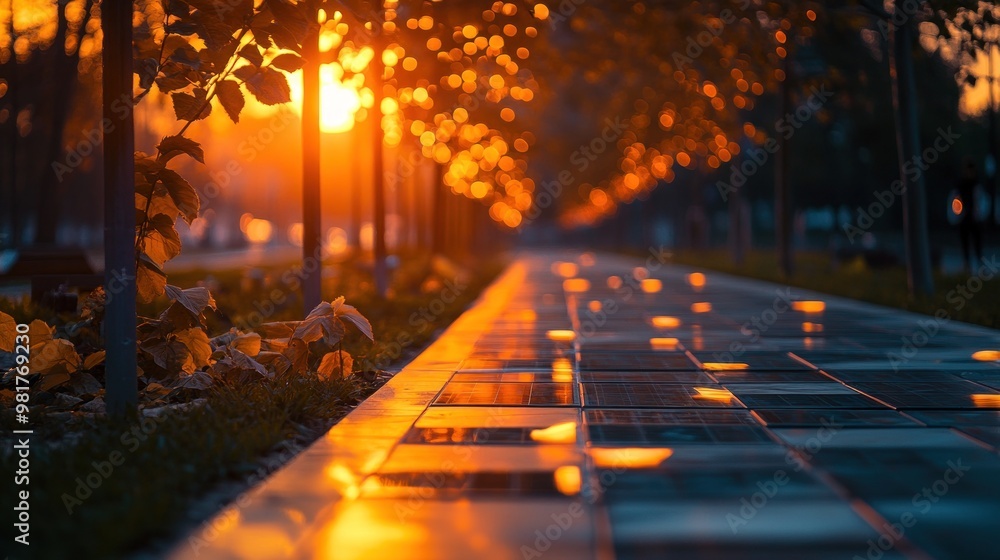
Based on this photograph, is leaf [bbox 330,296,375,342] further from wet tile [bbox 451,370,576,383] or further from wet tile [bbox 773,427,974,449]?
wet tile [bbox 773,427,974,449]

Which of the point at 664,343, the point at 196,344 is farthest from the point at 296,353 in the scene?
the point at 664,343

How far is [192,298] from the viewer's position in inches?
378

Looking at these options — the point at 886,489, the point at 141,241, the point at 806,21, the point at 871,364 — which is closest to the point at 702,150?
the point at 806,21

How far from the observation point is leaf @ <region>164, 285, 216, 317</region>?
9.41 m

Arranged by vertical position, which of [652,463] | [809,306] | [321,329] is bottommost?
[809,306]

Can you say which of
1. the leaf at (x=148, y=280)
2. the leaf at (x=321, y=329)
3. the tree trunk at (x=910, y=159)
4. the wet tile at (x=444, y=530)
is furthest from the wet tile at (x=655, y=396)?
the tree trunk at (x=910, y=159)

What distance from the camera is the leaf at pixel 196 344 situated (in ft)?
31.6

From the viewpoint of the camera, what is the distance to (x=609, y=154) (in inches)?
2203

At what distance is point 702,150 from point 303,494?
103ft

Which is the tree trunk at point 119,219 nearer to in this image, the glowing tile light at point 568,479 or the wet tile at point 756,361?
the glowing tile light at point 568,479

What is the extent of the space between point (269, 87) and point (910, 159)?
49.8ft

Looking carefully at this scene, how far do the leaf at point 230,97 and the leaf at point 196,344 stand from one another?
79.5 inches

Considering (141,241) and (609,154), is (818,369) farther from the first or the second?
(609,154)

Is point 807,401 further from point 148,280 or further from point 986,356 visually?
point 148,280
